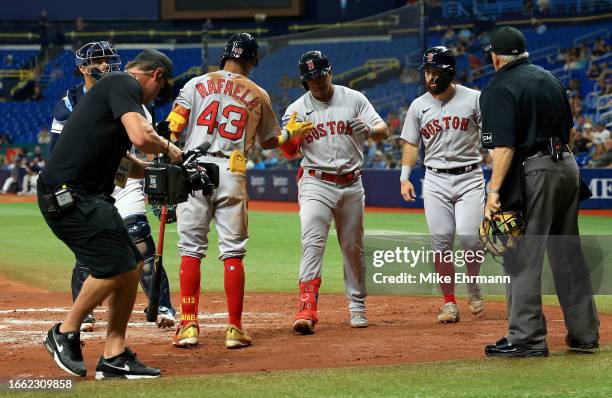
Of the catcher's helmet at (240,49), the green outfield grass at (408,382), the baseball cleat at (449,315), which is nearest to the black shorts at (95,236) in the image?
the green outfield grass at (408,382)

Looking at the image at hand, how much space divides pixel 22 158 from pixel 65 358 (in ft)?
98.6

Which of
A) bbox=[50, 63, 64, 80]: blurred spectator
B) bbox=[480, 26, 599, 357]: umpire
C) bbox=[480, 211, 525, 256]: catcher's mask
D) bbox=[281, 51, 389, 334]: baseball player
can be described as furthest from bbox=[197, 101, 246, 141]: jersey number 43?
bbox=[50, 63, 64, 80]: blurred spectator

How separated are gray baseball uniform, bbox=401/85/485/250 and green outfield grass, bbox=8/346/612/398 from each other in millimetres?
2551

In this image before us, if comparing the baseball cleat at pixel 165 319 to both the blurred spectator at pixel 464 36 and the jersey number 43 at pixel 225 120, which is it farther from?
the blurred spectator at pixel 464 36

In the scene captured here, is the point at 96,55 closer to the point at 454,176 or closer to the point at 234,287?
the point at 234,287

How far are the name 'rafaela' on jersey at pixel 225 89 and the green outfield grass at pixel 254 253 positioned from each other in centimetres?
372

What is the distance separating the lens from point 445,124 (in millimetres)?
8609

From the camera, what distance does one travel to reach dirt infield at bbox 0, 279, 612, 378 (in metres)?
6.30

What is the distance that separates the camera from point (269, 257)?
14117 mm

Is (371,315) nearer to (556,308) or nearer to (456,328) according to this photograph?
(456,328)

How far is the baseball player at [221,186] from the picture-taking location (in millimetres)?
7023

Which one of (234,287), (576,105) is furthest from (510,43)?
(576,105)

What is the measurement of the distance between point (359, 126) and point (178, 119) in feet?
5.59

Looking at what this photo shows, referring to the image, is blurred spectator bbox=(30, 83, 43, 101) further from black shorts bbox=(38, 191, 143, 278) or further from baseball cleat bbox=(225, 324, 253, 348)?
black shorts bbox=(38, 191, 143, 278)
